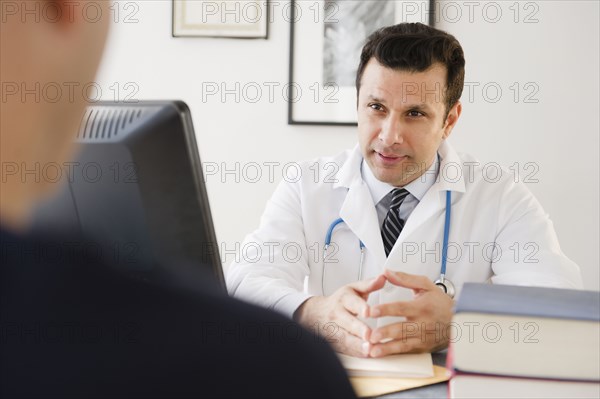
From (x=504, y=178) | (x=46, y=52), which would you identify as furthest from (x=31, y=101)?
(x=504, y=178)

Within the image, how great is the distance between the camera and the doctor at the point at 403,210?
1861 millimetres

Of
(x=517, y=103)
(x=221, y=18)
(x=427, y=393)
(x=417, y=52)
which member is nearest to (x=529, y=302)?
(x=427, y=393)

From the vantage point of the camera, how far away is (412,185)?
77.0 inches

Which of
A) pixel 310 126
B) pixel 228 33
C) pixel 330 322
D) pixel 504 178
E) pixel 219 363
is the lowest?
pixel 330 322

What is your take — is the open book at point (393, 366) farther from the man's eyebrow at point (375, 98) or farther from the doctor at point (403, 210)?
the man's eyebrow at point (375, 98)

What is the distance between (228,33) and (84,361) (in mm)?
2752

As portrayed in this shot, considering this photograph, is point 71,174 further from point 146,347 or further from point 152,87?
point 152,87

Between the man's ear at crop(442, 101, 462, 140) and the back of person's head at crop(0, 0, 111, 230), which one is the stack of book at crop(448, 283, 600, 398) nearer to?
the back of person's head at crop(0, 0, 111, 230)

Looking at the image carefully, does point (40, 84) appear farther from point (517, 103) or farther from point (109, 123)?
point (517, 103)

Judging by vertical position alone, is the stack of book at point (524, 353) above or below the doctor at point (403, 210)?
below

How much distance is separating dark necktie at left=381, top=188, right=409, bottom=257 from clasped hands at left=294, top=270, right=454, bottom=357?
36 cm

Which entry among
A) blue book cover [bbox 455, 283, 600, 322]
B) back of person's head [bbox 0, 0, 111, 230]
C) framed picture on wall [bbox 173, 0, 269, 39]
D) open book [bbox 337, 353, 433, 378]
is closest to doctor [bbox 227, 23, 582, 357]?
open book [bbox 337, 353, 433, 378]

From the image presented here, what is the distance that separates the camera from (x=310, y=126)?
2863 millimetres

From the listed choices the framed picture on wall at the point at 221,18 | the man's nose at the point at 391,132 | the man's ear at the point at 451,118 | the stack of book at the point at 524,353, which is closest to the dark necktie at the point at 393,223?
the man's nose at the point at 391,132
